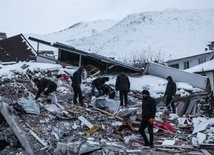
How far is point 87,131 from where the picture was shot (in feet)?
30.5

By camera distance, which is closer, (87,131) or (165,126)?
(87,131)

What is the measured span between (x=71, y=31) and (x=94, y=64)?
88979mm

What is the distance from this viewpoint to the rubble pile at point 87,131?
8.11 metres

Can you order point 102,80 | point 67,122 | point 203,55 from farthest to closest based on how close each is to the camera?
point 203,55 → point 102,80 → point 67,122

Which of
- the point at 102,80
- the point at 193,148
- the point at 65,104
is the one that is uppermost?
the point at 102,80

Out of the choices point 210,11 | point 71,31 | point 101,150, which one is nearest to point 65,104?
point 101,150

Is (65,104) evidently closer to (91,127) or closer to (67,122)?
(67,122)

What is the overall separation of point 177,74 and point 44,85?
9262 millimetres

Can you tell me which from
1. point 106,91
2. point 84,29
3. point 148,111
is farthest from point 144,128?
point 84,29

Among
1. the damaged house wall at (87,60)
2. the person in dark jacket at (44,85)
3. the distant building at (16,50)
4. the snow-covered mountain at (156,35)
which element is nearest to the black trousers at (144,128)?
the person in dark jacket at (44,85)

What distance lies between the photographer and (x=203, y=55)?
39812 mm

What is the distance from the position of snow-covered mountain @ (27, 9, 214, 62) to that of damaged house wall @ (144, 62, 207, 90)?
38.7 meters

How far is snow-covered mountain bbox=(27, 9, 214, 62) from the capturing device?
2483 inches

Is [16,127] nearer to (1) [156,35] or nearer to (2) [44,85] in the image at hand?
(2) [44,85]
